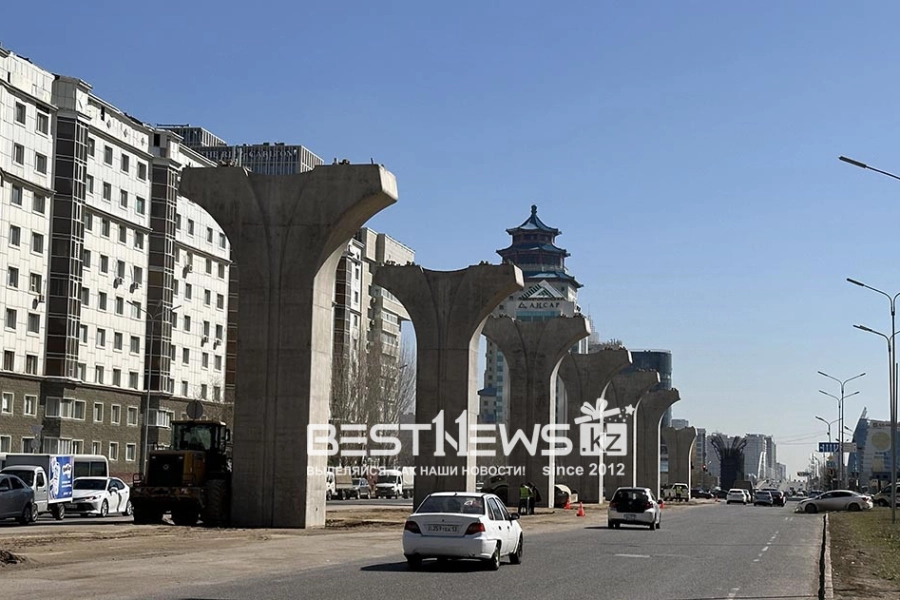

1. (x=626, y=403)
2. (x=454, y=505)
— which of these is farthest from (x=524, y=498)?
(x=626, y=403)

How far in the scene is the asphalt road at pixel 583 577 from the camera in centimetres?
1734

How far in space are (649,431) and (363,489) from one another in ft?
109

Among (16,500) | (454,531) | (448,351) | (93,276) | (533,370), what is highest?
(93,276)

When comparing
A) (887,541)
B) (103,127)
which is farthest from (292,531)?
(103,127)

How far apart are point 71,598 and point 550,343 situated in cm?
5474

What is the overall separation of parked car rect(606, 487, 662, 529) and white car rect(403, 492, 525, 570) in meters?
19.8

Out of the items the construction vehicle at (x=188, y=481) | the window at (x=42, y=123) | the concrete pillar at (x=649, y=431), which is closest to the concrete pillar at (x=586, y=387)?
the concrete pillar at (x=649, y=431)

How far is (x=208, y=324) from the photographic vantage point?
88.0 metres

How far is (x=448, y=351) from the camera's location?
53.7 meters

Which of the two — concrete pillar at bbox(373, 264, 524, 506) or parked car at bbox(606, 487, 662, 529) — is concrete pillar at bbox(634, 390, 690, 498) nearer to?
concrete pillar at bbox(373, 264, 524, 506)

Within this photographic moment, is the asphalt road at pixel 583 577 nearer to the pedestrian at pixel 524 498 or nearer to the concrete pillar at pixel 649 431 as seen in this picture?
the pedestrian at pixel 524 498

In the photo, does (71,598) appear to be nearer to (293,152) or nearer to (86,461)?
(86,461)

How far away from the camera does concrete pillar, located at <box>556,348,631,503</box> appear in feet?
271

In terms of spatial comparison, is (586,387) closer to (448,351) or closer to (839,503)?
(839,503)
